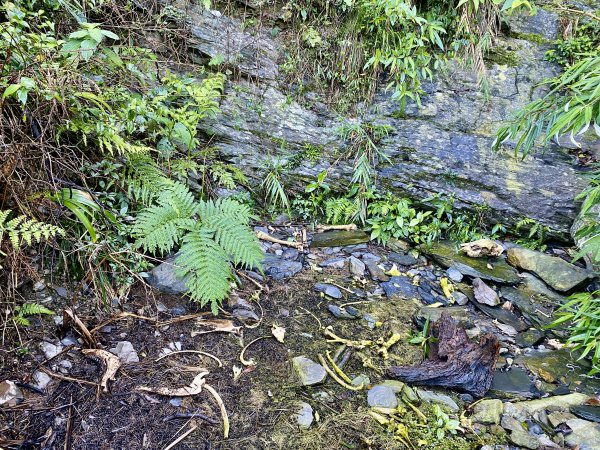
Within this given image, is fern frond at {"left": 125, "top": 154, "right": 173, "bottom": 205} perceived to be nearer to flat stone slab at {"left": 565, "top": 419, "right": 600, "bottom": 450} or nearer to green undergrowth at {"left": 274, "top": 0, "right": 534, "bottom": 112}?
green undergrowth at {"left": 274, "top": 0, "right": 534, "bottom": 112}

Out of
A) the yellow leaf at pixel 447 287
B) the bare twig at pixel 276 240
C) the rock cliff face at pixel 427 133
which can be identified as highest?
the rock cliff face at pixel 427 133

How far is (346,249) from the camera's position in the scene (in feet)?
14.3

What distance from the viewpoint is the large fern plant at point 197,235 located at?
9.23 feet

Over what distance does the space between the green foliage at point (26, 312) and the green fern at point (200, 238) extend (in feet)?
2.19

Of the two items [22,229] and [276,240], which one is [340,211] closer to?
[276,240]

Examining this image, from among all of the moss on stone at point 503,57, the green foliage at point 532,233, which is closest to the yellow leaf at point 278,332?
the green foliage at point 532,233

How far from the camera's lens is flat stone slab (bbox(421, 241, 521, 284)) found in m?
4.18

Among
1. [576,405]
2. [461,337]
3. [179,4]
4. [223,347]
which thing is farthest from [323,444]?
[179,4]

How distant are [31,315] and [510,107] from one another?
519cm

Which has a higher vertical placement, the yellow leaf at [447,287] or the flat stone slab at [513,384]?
the yellow leaf at [447,287]

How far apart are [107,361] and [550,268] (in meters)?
4.07

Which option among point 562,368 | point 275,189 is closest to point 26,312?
point 275,189

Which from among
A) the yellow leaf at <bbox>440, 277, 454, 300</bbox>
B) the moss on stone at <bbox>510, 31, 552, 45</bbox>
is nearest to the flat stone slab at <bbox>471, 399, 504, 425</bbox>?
the yellow leaf at <bbox>440, 277, 454, 300</bbox>

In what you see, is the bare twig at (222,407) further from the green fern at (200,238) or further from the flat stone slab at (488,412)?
the flat stone slab at (488,412)
